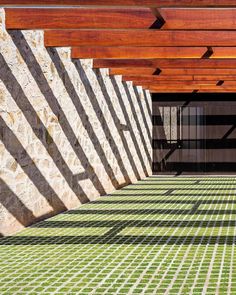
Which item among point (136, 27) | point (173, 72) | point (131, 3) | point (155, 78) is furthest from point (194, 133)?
point (131, 3)

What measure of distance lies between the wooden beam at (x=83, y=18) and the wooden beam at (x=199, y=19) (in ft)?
0.90

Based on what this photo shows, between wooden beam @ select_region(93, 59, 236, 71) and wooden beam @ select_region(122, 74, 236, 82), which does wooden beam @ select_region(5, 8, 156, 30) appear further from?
wooden beam @ select_region(122, 74, 236, 82)

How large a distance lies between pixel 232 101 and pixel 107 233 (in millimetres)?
12020

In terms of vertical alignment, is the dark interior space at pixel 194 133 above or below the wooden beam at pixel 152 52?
below

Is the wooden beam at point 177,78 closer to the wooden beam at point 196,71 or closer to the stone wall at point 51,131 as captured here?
the stone wall at point 51,131

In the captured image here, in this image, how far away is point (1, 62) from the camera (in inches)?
269

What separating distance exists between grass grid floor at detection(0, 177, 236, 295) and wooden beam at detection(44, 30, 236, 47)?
2.51 meters

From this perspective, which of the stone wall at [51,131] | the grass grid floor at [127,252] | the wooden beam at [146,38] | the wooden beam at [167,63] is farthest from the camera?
the wooden beam at [167,63]

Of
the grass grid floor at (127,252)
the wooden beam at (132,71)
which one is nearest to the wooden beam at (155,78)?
the wooden beam at (132,71)

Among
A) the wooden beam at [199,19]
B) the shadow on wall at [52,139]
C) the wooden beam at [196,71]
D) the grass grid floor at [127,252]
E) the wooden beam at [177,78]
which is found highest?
the wooden beam at [177,78]

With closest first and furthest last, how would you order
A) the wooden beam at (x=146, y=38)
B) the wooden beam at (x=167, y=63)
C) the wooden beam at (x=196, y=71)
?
the wooden beam at (x=146, y=38)
the wooden beam at (x=167, y=63)
the wooden beam at (x=196, y=71)

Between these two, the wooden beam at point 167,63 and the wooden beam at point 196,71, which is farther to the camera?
the wooden beam at point 196,71

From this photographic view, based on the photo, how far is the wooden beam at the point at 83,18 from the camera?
7152 mm

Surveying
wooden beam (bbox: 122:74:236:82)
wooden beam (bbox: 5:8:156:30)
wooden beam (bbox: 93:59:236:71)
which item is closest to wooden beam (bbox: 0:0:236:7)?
wooden beam (bbox: 5:8:156:30)
